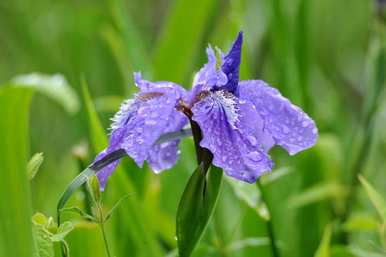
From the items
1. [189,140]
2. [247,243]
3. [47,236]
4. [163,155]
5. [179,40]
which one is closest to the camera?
[47,236]

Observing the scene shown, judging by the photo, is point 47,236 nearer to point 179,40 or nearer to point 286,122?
point 286,122

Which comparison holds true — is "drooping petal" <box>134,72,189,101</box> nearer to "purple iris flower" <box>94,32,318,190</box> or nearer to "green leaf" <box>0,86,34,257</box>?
"purple iris flower" <box>94,32,318,190</box>

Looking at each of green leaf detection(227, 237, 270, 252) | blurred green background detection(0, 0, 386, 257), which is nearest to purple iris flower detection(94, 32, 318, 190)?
blurred green background detection(0, 0, 386, 257)

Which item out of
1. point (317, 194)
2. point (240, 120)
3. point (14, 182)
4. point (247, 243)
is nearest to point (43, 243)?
point (14, 182)

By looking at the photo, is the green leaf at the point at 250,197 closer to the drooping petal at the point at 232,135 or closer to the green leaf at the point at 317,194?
the drooping petal at the point at 232,135

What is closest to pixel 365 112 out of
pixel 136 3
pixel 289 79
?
pixel 289 79

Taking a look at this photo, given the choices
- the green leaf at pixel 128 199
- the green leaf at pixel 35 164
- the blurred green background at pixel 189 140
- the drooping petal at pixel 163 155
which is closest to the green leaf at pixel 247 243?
the blurred green background at pixel 189 140
